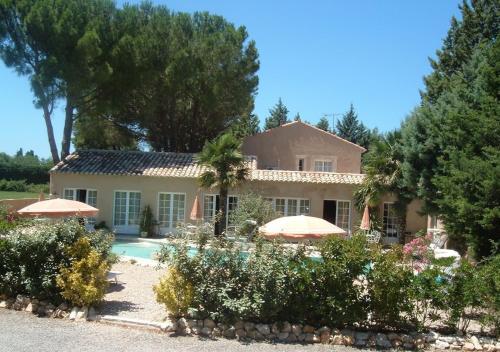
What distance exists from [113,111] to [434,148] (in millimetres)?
21095

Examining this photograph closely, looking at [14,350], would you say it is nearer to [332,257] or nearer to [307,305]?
[307,305]

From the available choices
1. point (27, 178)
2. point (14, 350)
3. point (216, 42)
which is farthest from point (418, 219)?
point (27, 178)

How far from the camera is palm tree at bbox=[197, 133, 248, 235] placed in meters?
25.5

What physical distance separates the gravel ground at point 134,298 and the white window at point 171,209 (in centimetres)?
1168

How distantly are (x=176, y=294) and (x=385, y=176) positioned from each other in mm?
18733

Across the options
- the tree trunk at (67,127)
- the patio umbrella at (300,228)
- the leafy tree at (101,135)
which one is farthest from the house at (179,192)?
the patio umbrella at (300,228)

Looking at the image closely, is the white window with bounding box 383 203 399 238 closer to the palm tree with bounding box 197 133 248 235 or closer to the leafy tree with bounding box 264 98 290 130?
the palm tree with bounding box 197 133 248 235

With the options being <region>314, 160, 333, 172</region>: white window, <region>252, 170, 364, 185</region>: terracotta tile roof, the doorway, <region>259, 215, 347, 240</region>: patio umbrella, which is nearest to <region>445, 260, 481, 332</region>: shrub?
<region>259, 215, 347, 240</region>: patio umbrella

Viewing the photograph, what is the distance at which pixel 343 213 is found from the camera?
29.3 metres

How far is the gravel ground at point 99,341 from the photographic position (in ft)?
28.8

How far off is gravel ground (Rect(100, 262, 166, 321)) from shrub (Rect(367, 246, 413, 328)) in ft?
14.7

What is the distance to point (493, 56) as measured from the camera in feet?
54.6

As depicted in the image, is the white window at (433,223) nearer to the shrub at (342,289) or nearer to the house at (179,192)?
the house at (179,192)

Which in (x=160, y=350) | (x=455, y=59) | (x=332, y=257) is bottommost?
(x=160, y=350)
